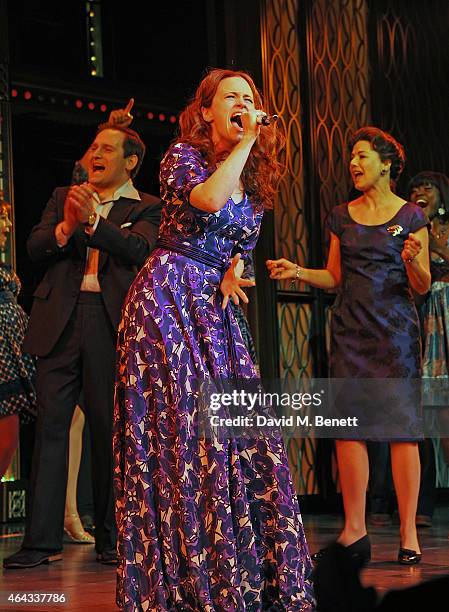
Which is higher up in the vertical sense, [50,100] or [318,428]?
[50,100]

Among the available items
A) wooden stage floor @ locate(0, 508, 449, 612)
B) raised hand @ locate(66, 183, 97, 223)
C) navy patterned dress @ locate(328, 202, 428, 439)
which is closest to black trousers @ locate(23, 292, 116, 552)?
wooden stage floor @ locate(0, 508, 449, 612)

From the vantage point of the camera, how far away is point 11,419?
431 cm

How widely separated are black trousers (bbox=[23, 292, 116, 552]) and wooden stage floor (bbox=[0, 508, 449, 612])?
25 cm

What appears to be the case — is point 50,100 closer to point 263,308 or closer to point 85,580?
point 263,308

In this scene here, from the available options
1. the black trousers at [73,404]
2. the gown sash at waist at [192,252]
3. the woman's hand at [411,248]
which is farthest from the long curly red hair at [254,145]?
the black trousers at [73,404]

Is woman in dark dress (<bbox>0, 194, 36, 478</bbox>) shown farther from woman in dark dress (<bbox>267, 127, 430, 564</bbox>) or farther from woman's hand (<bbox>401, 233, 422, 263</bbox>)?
woman's hand (<bbox>401, 233, 422, 263</bbox>)

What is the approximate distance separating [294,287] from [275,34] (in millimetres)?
1522

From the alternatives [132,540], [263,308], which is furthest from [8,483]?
[132,540]

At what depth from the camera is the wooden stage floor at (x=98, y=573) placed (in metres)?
3.16

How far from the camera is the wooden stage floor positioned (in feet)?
10.4

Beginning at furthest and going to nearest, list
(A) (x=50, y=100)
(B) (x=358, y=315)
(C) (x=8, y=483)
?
(A) (x=50, y=100), (C) (x=8, y=483), (B) (x=358, y=315)

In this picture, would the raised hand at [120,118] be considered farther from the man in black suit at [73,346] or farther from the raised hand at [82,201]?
the raised hand at [82,201]

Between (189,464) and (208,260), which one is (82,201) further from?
(189,464)

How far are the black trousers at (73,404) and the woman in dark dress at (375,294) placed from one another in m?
0.81
